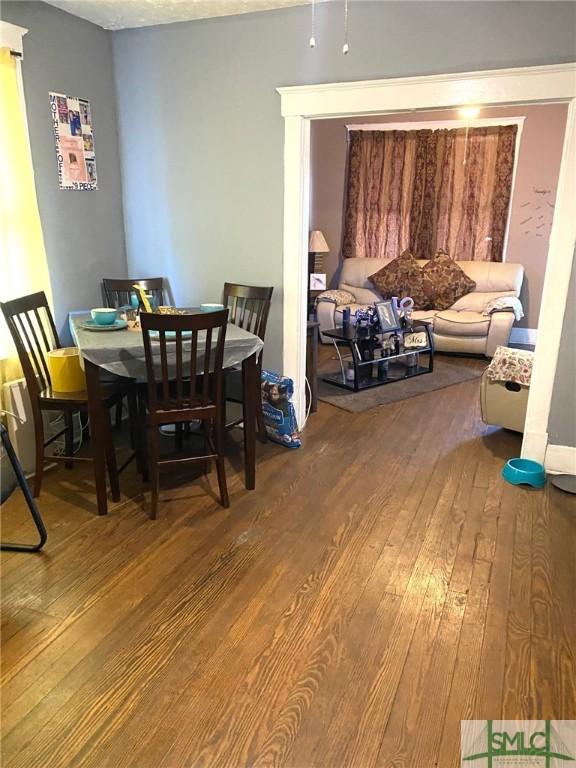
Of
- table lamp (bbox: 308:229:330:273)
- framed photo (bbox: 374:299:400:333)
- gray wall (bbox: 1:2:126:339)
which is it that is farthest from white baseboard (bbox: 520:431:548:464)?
table lamp (bbox: 308:229:330:273)

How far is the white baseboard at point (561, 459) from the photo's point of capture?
3.19 metres

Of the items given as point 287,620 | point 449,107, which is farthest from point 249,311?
point 287,620

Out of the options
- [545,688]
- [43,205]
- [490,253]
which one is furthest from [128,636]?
[490,253]

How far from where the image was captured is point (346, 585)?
2.28 metres

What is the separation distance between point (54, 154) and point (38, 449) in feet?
5.67

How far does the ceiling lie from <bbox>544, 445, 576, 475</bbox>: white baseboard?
9.35ft

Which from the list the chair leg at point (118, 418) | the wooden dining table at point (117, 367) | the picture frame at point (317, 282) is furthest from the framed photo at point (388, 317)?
the chair leg at point (118, 418)

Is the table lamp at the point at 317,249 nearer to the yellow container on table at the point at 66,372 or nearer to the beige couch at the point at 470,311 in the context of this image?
the beige couch at the point at 470,311

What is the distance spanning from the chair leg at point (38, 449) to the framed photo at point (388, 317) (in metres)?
3.07

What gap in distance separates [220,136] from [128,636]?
2.87 m

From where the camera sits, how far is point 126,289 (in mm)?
3689

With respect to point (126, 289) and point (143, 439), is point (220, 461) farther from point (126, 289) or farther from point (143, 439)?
point (126, 289)

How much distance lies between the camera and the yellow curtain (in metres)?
2.87

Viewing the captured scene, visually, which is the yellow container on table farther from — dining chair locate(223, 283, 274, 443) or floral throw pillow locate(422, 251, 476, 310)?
floral throw pillow locate(422, 251, 476, 310)
